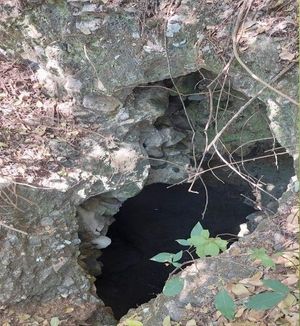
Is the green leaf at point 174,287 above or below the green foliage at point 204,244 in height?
below

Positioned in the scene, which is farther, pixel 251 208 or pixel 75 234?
pixel 251 208

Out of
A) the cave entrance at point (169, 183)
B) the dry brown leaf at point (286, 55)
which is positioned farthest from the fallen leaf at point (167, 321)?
the dry brown leaf at point (286, 55)

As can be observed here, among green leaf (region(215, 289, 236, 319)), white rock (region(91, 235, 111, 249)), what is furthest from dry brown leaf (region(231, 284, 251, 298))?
white rock (region(91, 235, 111, 249))

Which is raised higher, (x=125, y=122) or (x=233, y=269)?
(x=125, y=122)

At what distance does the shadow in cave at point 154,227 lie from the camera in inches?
152

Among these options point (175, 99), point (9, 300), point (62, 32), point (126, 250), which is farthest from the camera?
point (126, 250)

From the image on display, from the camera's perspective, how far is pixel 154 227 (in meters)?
4.22

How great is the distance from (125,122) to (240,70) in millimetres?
838

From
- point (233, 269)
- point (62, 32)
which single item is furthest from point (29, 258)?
point (62, 32)

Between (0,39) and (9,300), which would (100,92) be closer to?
(0,39)

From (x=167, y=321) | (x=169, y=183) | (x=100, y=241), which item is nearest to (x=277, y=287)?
(x=167, y=321)

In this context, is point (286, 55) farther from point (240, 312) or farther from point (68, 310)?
point (68, 310)

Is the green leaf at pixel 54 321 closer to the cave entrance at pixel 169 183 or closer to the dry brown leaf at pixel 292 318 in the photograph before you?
the cave entrance at pixel 169 183

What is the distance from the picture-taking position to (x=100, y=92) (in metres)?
3.08
